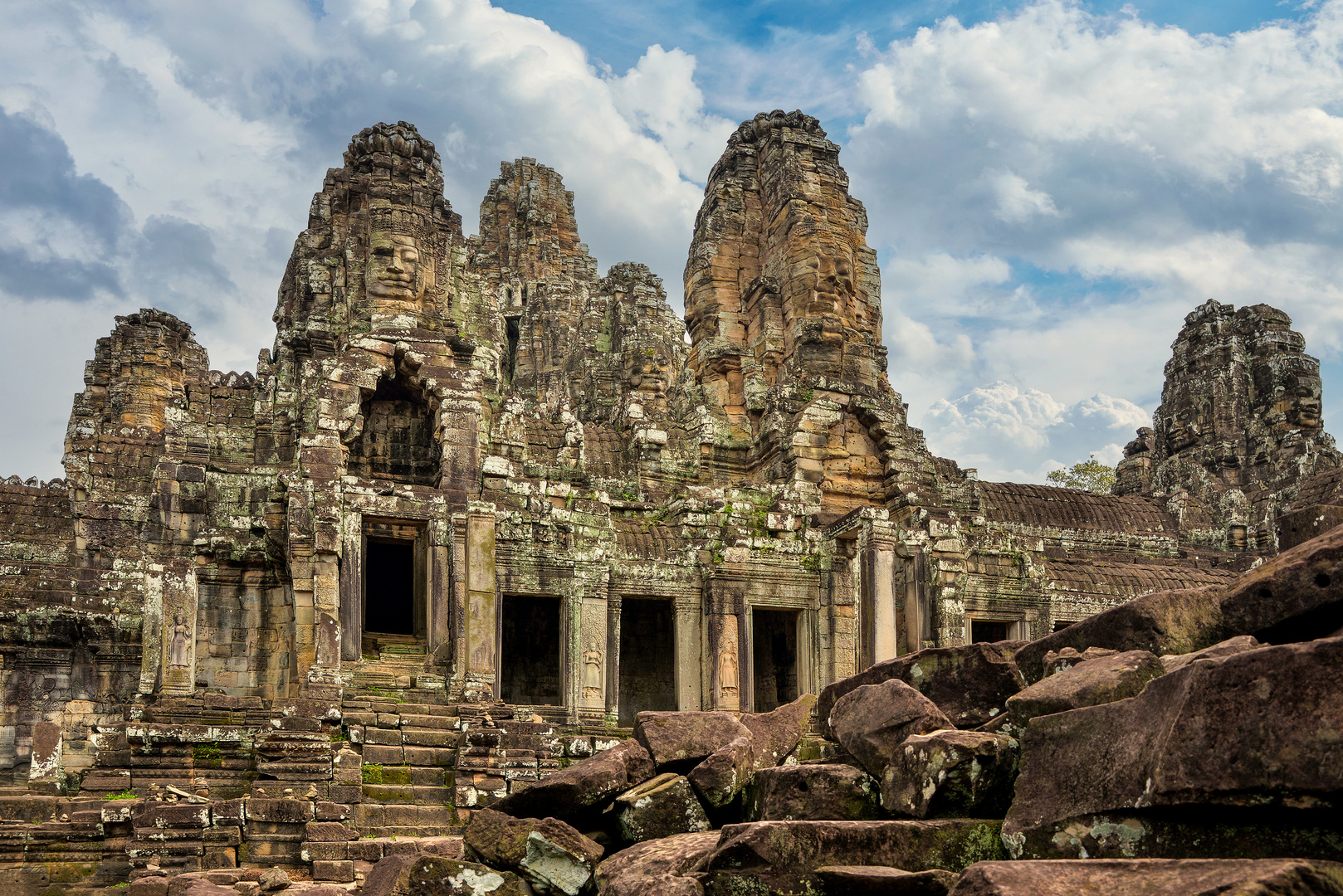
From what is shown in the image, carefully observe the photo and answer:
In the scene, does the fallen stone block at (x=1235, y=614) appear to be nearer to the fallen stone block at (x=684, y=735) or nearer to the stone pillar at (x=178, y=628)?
the fallen stone block at (x=684, y=735)

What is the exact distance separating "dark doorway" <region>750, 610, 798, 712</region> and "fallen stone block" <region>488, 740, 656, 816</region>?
1380 cm

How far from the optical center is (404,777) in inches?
582

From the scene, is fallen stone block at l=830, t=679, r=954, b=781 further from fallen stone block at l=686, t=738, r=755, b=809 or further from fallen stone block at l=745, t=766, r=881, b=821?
fallen stone block at l=686, t=738, r=755, b=809

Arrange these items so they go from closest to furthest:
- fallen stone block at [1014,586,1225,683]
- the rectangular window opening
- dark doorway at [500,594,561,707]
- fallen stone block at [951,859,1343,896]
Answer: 1. fallen stone block at [951,859,1343,896]
2. fallen stone block at [1014,586,1225,683]
3. dark doorway at [500,594,561,707]
4. the rectangular window opening

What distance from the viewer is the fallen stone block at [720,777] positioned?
8.63 m

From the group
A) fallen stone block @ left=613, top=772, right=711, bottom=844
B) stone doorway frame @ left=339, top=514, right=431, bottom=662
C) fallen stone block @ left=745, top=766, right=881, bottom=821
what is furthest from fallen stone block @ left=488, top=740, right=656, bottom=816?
stone doorway frame @ left=339, top=514, right=431, bottom=662

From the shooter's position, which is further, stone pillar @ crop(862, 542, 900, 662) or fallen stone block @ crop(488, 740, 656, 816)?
stone pillar @ crop(862, 542, 900, 662)

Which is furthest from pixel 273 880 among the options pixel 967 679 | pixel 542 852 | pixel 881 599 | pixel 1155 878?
pixel 881 599

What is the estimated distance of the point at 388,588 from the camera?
23.7 m

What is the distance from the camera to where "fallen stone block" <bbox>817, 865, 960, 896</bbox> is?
20.1 ft

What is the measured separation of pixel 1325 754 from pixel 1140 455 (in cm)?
3686

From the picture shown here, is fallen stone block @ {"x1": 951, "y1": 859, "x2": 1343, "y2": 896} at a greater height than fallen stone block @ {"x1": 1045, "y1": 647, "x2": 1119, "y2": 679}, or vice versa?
fallen stone block @ {"x1": 1045, "y1": 647, "x2": 1119, "y2": 679}

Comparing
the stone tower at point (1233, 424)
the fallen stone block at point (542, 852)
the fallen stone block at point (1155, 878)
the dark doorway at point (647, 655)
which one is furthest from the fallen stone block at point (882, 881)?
the stone tower at point (1233, 424)

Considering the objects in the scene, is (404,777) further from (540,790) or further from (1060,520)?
(1060,520)
